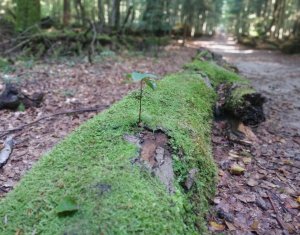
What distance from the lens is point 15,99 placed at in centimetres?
540

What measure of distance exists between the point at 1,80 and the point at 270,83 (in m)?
7.23

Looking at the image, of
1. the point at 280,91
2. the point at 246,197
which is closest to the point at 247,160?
the point at 246,197

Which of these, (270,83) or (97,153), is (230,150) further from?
(270,83)

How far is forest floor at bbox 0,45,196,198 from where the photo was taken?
3906 mm

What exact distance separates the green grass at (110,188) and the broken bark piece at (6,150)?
105cm

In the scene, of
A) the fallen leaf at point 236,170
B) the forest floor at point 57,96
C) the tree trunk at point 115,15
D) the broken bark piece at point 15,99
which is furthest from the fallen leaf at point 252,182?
the tree trunk at point 115,15

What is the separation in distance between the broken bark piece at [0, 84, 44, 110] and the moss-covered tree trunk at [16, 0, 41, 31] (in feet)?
19.8

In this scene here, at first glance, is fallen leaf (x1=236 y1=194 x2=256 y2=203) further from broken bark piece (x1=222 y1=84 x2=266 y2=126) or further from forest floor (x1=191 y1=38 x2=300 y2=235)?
broken bark piece (x1=222 y1=84 x2=266 y2=126)

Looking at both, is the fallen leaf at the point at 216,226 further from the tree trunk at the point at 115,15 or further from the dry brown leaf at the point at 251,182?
the tree trunk at the point at 115,15

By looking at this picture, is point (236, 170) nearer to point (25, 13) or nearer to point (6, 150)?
point (6, 150)

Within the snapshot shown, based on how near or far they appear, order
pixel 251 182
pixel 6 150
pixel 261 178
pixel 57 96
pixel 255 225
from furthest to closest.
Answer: pixel 57 96 → pixel 6 150 → pixel 261 178 → pixel 251 182 → pixel 255 225

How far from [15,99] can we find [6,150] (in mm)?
1771

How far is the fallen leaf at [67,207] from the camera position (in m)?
2.03

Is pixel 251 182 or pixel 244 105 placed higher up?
pixel 244 105
